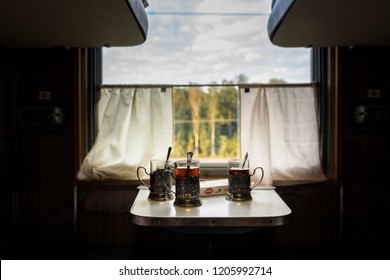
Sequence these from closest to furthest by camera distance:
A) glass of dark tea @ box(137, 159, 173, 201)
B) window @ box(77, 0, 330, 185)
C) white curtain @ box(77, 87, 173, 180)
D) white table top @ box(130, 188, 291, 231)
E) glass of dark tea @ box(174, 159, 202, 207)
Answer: white table top @ box(130, 188, 291, 231)
glass of dark tea @ box(174, 159, 202, 207)
glass of dark tea @ box(137, 159, 173, 201)
white curtain @ box(77, 87, 173, 180)
window @ box(77, 0, 330, 185)

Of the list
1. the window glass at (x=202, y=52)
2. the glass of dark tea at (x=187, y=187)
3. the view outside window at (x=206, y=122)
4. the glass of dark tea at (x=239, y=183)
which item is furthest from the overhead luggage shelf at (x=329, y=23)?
the glass of dark tea at (x=187, y=187)

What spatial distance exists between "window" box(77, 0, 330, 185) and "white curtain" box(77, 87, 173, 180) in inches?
4.8

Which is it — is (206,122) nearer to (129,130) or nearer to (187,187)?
(129,130)

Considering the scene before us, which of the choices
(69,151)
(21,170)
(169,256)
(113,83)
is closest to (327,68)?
(113,83)

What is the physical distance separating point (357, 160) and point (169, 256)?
141 centimetres

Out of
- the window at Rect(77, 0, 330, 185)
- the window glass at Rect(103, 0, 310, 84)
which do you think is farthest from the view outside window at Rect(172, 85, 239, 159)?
the window glass at Rect(103, 0, 310, 84)

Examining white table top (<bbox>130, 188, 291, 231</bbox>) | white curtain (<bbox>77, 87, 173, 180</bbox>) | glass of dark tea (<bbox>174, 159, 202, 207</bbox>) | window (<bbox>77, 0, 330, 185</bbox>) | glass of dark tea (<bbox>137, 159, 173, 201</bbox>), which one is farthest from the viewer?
window (<bbox>77, 0, 330, 185</bbox>)

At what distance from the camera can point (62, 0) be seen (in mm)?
1506

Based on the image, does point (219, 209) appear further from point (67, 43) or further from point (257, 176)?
point (67, 43)

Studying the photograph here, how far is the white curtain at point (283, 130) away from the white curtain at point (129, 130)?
21.3 inches

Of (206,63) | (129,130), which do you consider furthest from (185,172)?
(206,63)

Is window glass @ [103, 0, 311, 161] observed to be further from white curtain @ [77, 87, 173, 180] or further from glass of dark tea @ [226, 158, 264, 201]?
glass of dark tea @ [226, 158, 264, 201]

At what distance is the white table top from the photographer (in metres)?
1.35

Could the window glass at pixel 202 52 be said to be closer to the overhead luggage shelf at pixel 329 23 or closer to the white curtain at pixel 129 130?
the white curtain at pixel 129 130
